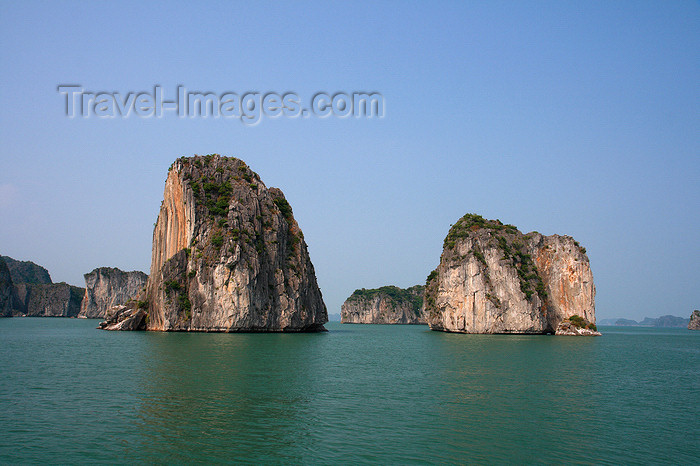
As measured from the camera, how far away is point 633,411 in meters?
29.1

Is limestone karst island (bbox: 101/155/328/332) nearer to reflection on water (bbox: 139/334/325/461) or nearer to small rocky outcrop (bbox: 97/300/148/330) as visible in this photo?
small rocky outcrop (bbox: 97/300/148/330)

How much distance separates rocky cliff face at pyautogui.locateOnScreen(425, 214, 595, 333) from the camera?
100688 mm

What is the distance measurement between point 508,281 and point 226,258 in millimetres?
53814

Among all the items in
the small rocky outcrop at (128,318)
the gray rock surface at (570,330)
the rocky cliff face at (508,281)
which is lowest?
the gray rock surface at (570,330)

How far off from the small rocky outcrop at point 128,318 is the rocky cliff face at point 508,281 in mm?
58565

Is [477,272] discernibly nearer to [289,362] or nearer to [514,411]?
[289,362]

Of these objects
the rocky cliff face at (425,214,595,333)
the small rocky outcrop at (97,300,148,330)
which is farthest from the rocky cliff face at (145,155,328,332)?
the rocky cliff face at (425,214,595,333)

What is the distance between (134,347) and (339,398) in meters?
35.6

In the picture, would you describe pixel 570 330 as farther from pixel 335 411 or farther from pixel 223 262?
pixel 335 411

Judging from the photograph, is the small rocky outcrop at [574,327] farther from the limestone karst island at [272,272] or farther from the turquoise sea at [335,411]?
the turquoise sea at [335,411]

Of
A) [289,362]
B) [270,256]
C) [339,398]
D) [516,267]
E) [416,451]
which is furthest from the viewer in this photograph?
[516,267]

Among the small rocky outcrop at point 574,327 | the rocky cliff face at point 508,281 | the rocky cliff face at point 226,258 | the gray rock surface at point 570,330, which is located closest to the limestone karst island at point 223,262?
the rocky cliff face at point 226,258

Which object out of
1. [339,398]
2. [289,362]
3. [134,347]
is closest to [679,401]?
[339,398]

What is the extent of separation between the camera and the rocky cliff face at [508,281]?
10069 centimetres
